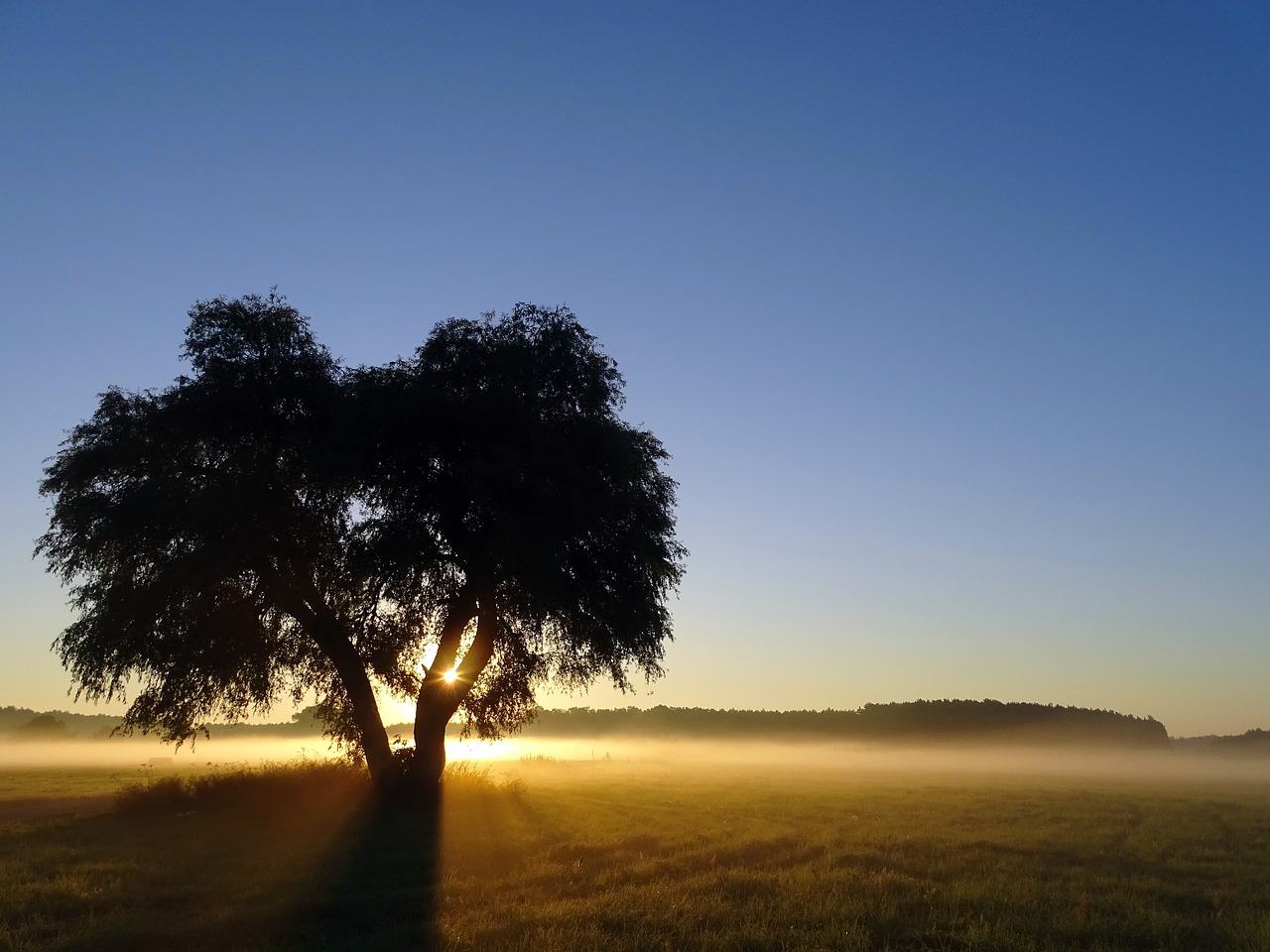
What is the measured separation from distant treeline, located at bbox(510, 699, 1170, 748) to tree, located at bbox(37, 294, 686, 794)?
129578mm

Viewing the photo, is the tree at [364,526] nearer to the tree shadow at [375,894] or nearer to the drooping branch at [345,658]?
the drooping branch at [345,658]

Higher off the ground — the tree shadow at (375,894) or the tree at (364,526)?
the tree at (364,526)

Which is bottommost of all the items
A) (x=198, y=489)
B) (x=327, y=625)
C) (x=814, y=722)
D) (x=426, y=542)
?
(x=814, y=722)

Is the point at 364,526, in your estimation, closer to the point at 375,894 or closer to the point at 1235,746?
the point at 375,894

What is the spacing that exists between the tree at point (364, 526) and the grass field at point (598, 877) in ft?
11.9

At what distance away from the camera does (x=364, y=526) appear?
25.8 meters

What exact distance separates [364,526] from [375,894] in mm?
13402

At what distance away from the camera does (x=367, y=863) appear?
54.7ft

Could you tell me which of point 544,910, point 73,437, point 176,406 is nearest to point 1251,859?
point 544,910

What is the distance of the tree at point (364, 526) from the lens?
82.3 ft

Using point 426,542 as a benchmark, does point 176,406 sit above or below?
above

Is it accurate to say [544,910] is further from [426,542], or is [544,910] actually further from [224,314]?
[224,314]

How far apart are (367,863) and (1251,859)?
64.0 feet

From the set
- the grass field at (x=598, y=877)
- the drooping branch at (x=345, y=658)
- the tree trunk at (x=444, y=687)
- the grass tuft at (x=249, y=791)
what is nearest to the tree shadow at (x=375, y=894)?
the grass field at (x=598, y=877)
